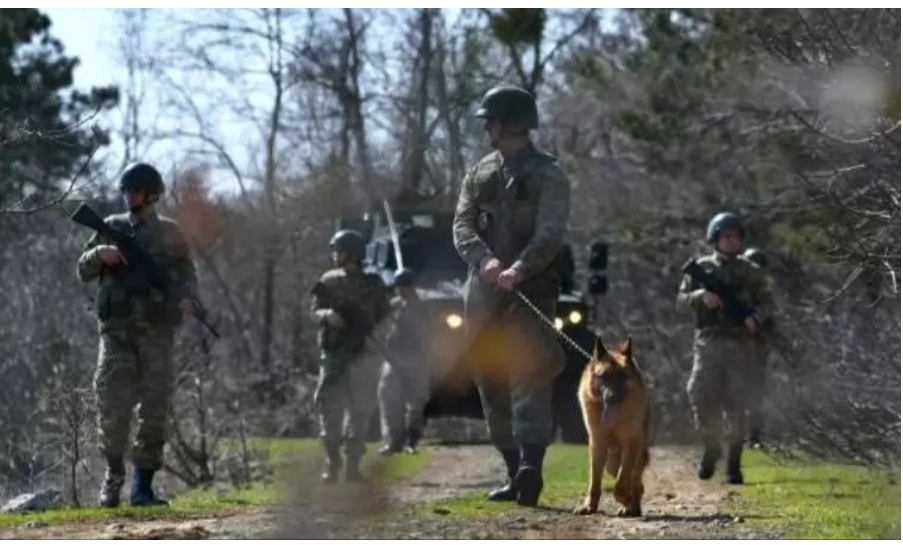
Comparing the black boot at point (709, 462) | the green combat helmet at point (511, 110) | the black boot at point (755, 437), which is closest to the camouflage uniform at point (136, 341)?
the green combat helmet at point (511, 110)

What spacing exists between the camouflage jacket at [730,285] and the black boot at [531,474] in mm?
3888

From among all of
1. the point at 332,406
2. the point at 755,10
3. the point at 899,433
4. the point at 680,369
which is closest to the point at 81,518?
the point at 332,406

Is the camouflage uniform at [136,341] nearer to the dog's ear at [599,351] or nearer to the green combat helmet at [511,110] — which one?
the green combat helmet at [511,110]

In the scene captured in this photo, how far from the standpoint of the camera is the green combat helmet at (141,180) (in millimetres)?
11352

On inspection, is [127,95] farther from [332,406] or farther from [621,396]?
[621,396]

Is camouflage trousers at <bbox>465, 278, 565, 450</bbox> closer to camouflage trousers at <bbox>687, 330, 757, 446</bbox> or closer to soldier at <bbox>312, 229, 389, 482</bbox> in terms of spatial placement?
camouflage trousers at <bbox>687, 330, 757, 446</bbox>

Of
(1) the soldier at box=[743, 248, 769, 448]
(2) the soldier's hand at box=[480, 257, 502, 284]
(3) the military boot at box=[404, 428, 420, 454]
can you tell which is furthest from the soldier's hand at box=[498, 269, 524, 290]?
(3) the military boot at box=[404, 428, 420, 454]

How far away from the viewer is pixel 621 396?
1022cm

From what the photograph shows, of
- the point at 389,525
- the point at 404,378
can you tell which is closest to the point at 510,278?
the point at 389,525

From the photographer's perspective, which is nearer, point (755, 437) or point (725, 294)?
point (725, 294)

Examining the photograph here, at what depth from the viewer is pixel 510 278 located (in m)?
10.3

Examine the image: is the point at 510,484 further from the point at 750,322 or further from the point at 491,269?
the point at 750,322

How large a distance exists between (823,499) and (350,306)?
4376mm

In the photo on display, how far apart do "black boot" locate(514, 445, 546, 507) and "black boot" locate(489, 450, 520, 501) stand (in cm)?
20
